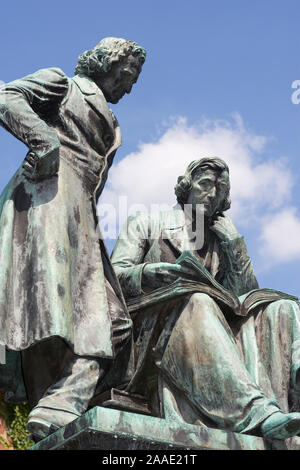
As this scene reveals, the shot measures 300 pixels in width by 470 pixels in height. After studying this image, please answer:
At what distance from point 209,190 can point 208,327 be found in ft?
4.36

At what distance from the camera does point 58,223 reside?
626 cm

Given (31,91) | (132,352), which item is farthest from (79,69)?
(132,352)

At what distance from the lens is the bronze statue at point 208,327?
19.6 feet

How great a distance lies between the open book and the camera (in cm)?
635

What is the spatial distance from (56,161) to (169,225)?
1144 mm

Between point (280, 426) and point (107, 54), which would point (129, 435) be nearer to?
point (280, 426)

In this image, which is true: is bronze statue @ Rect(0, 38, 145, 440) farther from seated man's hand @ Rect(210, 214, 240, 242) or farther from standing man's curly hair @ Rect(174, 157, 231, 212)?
seated man's hand @ Rect(210, 214, 240, 242)

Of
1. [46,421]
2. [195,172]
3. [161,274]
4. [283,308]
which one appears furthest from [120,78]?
[46,421]

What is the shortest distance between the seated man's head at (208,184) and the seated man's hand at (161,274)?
78 centimetres

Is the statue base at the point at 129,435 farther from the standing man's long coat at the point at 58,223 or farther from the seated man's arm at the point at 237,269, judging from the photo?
the seated man's arm at the point at 237,269
